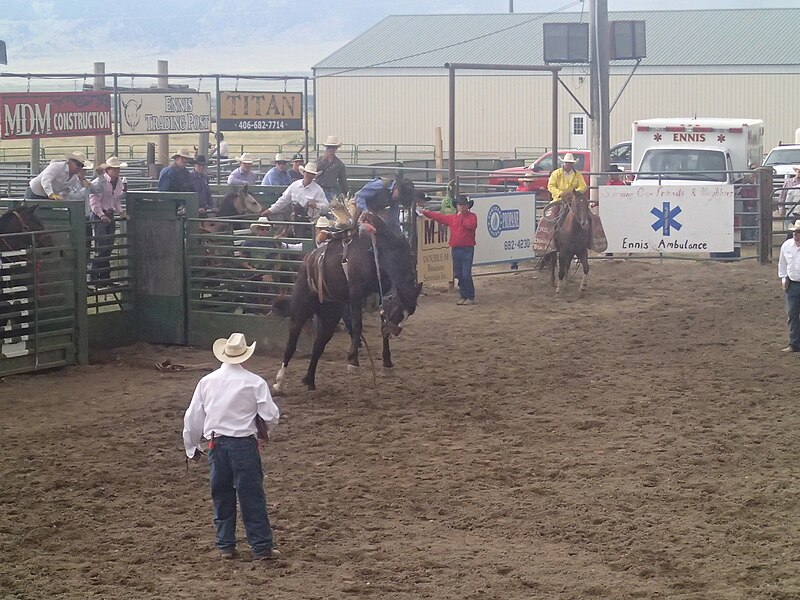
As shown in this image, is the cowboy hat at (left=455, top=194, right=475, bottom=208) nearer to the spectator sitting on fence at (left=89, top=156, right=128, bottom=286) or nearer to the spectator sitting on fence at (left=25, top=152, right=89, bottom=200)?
the spectator sitting on fence at (left=89, top=156, right=128, bottom=286)

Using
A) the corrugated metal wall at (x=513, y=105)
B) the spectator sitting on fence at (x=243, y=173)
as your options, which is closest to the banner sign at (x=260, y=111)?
the spectator sitting on fence at (x=243, y=173)

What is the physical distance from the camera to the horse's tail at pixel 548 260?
16.2 metres

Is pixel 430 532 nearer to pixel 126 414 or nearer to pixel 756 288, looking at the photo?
pixel 126 414

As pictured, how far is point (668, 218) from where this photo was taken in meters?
18.2

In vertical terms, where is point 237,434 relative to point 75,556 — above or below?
above

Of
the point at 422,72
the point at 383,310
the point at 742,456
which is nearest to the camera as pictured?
the point at 742,456

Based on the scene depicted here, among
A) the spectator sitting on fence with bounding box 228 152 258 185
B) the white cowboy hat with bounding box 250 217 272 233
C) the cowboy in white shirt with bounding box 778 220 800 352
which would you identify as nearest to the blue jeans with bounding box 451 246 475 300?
the white cowboy hat with bounding box 250 217 272 233

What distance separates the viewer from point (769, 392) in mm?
10016

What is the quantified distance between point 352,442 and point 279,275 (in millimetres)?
3843

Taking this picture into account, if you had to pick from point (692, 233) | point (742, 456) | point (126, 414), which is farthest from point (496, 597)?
point (692, 233)

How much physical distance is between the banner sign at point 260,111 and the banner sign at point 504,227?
6022mm

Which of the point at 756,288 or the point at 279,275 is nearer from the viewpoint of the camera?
the point at 279,275

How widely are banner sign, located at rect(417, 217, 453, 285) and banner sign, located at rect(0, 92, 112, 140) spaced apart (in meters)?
5.63

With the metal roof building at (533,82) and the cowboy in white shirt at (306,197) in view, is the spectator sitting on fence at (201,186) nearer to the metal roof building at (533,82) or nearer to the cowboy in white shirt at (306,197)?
the cowboy in white shirt at (306,197)
